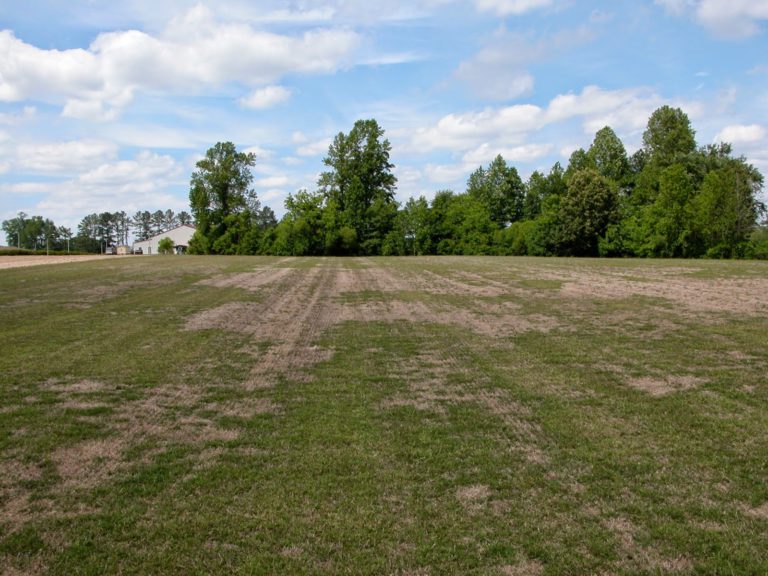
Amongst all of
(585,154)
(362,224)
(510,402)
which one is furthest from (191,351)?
(585,154)

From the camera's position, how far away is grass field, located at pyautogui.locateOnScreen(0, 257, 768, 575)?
11.8ft

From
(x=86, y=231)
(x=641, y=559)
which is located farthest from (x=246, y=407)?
(x=86, y=231)

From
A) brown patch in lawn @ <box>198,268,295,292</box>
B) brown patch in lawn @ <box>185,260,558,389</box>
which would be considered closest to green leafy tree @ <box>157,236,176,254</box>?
brown patch in lawn @ <box>198,268,295,292</box>

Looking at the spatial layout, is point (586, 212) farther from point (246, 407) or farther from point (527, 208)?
point (246, 407)

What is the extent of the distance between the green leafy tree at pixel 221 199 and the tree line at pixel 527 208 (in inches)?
6.8

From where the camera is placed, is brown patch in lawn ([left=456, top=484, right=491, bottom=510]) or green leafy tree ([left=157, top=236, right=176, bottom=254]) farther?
green leafy tree ([left=157, top=236, right=176, bottom=254])

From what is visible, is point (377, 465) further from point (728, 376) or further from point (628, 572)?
point (728, 376)

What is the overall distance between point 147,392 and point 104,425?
128cm

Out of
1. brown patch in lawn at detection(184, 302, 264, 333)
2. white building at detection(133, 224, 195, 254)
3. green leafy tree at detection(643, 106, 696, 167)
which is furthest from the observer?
white building at detection(133, 224, 195, 254)

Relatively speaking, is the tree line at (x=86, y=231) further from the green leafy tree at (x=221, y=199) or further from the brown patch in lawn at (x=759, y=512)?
the brown patch in lawn at (x=759, y=512)

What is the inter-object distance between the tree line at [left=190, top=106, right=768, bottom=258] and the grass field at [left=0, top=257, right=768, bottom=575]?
4711 cm

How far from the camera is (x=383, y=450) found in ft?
17.3

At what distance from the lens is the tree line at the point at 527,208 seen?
52.9 meters

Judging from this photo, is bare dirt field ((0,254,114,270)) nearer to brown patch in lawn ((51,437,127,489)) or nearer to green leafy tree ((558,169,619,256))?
brown patch in lawn ((51,437,127,489))
